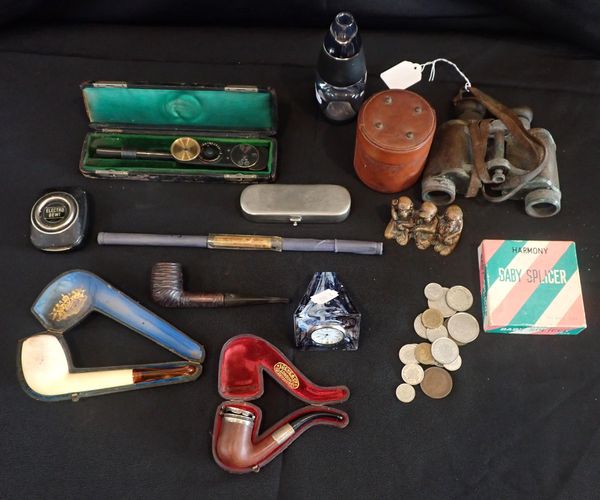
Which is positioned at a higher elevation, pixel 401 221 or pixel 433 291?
pixel 401 221

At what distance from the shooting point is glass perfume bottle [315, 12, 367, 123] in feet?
5.13

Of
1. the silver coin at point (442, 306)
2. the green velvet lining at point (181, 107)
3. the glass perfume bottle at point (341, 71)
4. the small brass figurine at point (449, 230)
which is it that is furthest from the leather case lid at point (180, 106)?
the silver coin at point (442, 306)

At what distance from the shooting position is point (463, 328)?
1590mm

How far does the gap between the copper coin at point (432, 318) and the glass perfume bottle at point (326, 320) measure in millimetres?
180

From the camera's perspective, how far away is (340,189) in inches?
66.6

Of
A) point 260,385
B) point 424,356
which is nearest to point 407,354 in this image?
point 424,356

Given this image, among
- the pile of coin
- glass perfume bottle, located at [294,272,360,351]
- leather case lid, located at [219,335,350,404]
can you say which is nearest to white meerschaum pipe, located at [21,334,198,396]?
leather case lid, located at [219,335,350,404]

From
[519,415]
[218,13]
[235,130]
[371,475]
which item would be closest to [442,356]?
[519,415]

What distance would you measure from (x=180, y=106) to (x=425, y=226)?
777 mm

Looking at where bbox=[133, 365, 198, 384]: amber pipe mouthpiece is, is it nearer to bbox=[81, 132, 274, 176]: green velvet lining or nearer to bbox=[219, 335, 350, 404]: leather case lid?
bbox=[219, 335, 350, 404]: leather case lid

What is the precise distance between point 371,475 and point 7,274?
1.10 metres

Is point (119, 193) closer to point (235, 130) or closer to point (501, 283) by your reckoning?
point (235, 130)

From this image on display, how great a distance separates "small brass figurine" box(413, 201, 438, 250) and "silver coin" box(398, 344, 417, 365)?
0.92 feet

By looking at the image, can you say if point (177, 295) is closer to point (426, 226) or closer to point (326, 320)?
point (326, 320)
